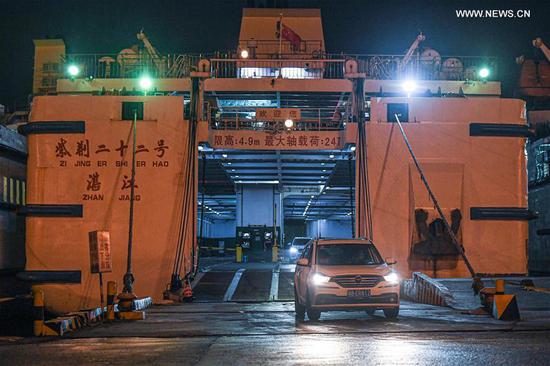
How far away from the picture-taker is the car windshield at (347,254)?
12930mm

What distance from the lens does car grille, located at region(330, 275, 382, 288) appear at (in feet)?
39.0

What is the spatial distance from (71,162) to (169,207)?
3.24m

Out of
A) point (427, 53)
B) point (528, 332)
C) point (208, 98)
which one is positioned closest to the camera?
point (528, 332)

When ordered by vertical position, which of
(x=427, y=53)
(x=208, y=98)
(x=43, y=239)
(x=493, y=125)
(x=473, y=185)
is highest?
(x=427, y=53)

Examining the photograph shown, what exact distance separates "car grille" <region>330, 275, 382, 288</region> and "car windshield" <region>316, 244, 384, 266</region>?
841 millimetres

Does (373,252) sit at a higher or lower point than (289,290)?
higher

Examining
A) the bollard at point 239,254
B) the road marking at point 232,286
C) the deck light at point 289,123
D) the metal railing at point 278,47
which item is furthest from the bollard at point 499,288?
→ the bollard at point 239,254

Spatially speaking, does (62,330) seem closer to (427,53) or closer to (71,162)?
(71,162)

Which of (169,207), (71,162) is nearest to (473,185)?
(169,207)

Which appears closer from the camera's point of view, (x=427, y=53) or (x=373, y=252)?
(x=373, y=252)

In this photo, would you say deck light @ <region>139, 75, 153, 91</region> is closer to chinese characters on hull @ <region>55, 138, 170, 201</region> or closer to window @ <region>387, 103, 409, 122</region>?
chinese characters on hull @ <region>55, 138, 170, 201</region>

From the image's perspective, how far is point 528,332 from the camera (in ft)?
31.4

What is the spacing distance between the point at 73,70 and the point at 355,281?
1553 cm

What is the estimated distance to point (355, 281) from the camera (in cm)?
1189
